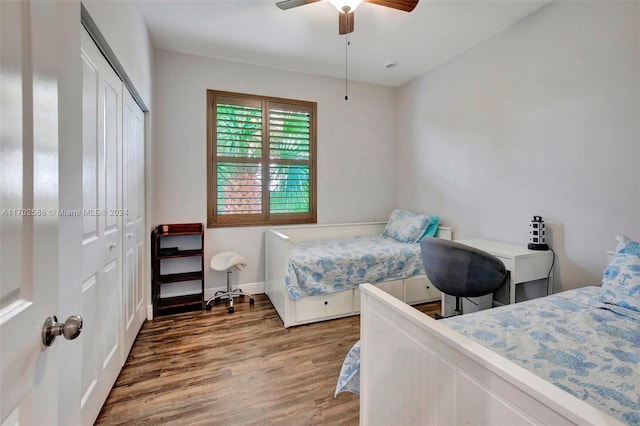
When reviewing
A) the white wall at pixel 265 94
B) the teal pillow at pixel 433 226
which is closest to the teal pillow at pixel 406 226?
the teal pillow at pixel 433 226

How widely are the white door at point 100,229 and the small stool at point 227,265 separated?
3.70ft

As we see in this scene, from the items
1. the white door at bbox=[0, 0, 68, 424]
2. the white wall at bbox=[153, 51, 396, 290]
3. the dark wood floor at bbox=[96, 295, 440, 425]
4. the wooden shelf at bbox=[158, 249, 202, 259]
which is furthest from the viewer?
the white wall at bbox=[153, 51, 396, 290]

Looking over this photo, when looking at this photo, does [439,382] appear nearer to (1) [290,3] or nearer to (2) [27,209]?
(2) [27,209]

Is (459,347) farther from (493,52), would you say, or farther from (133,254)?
(493,52)

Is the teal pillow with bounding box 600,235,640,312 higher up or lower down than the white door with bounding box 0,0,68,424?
lower down

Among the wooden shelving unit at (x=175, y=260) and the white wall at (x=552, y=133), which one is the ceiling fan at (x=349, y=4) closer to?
the white wall at (x=552, y=133)

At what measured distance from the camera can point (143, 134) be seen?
8.58 feet

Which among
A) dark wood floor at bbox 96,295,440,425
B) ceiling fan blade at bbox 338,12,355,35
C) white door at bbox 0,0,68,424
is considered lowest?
dark wood floor at bbox 96,295,440,425

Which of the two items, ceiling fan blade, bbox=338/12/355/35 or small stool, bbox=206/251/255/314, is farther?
small stool, bbox=206/251/255/314

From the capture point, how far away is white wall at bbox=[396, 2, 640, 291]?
1945 mm

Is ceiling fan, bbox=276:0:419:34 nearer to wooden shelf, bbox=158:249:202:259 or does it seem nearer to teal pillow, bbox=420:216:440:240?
teal pillow, bbox=420:216:440:240

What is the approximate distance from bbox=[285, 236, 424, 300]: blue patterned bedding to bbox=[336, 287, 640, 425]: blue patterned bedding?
1238 mm

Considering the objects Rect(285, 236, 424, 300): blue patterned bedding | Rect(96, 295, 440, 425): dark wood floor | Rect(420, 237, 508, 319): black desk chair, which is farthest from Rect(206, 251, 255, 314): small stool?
Rect(420, 237, 508, 319): black desk chair

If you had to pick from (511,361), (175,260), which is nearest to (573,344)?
(511,361)
